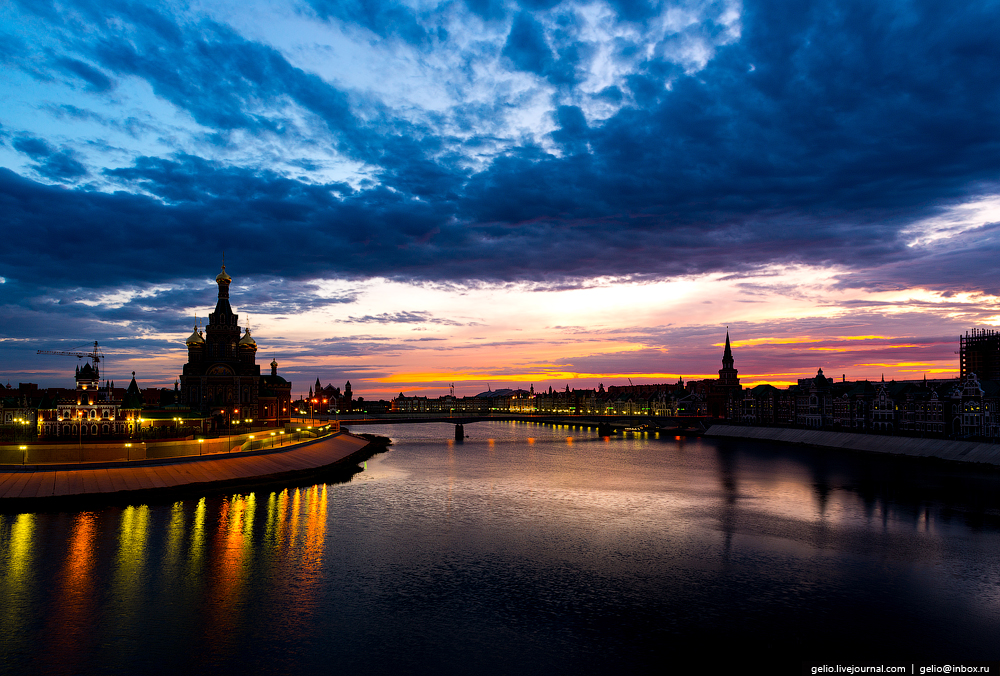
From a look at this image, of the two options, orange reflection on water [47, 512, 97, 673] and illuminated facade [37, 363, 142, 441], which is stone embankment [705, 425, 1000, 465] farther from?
illuminated facade [37, 363, 142, 441]

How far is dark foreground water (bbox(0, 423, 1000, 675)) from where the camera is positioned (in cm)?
2575

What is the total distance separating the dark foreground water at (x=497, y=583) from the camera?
25.8m

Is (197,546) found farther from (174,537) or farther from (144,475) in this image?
(144,475)

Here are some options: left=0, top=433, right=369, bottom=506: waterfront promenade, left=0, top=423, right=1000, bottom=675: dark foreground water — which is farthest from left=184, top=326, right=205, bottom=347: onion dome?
left=0, top=423, right=1000, bottom=675: dark foreground water

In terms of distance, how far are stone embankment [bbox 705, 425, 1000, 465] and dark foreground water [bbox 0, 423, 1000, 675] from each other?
30630mm

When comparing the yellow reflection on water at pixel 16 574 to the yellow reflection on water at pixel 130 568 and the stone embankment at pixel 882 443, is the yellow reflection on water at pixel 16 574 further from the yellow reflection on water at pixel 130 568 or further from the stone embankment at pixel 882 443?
the stone embankment at pixel 882 443

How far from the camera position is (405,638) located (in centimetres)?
2730

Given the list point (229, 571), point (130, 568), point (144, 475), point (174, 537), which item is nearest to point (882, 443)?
point (229, 571)

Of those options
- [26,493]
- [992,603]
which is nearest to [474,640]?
[992,603]

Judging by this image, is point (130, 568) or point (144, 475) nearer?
point (130, 568)

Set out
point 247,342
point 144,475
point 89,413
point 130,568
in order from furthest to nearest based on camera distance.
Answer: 1. point 247,342
2. point 89,413
3. point 144,475
4. point 130,568

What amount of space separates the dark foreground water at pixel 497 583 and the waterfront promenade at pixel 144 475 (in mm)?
6151

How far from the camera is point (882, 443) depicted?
11481cm

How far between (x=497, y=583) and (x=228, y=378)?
126 metres
